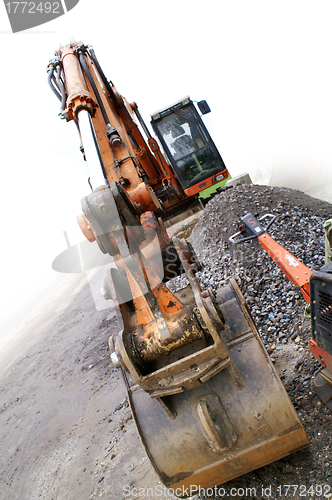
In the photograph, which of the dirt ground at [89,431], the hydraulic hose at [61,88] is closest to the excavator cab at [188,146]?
the dirt ground at [89,431]

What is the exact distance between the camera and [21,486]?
3129mm

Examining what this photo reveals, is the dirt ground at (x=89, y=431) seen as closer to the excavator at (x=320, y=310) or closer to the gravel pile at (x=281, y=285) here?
the gravel pile at (x=281, y=285)

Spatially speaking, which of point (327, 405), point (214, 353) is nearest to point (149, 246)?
point (214, 353)

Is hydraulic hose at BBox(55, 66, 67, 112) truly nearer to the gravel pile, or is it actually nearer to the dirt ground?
the dirt ground

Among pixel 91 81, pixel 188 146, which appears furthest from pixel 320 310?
pixel 188 146

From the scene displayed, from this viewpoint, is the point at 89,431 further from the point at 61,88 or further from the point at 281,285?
the point at 61,88

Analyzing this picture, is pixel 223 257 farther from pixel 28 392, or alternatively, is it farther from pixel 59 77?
pixel 28 392

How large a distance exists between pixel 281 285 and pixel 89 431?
274 cm

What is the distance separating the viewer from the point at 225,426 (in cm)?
169

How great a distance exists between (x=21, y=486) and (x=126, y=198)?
3.43 metres

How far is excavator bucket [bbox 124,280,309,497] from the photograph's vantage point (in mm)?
1669

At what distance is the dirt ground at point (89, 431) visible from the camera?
1834 mm

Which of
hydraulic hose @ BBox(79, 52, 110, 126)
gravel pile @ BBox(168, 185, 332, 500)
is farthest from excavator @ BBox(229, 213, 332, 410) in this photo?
hydraulic hose @ BBox(79, 52, 110, 126)

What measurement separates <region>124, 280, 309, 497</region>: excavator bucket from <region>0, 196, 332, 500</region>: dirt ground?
23cm
